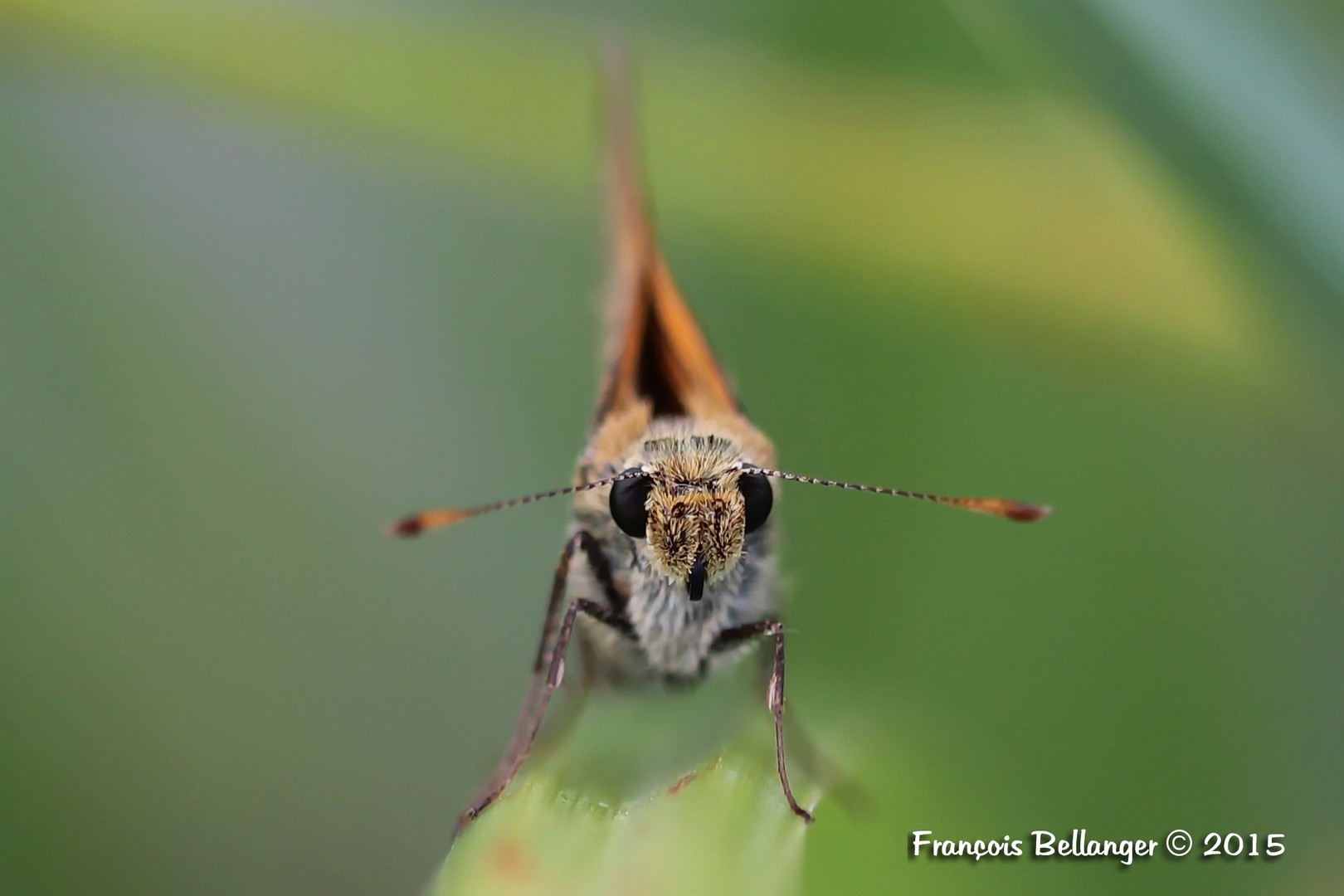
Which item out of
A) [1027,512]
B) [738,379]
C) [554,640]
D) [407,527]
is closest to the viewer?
[1027,512]

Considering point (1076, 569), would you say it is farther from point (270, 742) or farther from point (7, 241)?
point (7, 241)

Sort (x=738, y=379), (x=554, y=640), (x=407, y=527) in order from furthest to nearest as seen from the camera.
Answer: (x=738, y=379)
(x=554, y=640)
(x=407, y=527)

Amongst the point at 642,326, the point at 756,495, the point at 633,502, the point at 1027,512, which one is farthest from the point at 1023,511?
the point at 642,326

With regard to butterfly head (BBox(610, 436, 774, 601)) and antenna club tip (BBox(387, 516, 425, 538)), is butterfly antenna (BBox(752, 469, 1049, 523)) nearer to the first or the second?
butterfly head (BBox(610, 436, 774, 601))

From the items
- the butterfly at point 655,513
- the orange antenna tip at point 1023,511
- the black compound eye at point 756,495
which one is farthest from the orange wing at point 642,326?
the orange antenna tip at point 1023,511

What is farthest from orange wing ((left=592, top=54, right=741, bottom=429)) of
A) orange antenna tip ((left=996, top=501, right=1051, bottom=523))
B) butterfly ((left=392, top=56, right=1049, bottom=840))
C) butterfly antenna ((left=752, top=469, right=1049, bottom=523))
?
orange antenna tip ((left=996, top=501, right=1051, bottom=523))

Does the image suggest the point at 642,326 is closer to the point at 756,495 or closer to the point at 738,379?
the point at 738,379

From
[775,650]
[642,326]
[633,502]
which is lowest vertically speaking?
[775,650]
